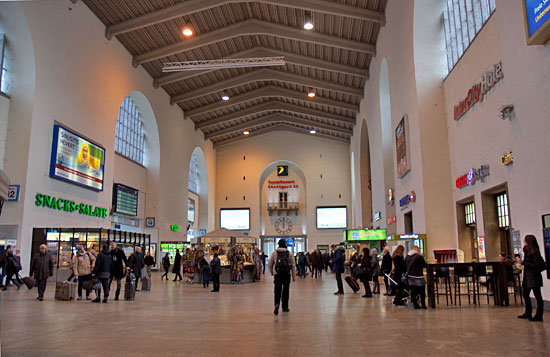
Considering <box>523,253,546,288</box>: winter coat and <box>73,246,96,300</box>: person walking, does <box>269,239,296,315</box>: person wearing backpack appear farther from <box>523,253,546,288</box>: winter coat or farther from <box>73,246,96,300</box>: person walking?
<box>73,246,96,300</box>: person walking

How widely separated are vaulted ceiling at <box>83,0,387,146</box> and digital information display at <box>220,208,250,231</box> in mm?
8253

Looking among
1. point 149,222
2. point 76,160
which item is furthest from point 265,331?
point 149,222

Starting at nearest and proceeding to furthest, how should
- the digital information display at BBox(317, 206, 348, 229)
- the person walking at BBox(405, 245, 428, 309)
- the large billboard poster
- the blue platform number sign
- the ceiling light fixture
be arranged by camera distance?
the person walking at BBox(405, 245, 428, 309) < the blue platform number sign < the large billboard poster < the ceiling light fixture < the digital information display at BBox(317, 206, 348, 229)

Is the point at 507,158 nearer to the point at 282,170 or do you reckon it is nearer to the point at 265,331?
the point at 265,331

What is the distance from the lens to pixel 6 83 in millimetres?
14508

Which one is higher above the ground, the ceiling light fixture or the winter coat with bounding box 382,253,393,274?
the ceiling light fixture

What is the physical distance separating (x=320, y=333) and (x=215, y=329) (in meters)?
1.40

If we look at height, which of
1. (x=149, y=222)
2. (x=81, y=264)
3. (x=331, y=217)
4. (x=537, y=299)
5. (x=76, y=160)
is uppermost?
(x=76, y=160)

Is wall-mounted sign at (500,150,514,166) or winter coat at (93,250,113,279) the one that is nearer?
wall-mounted sign at (500,150,514,166)

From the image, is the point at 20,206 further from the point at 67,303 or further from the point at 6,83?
the point at 67,303

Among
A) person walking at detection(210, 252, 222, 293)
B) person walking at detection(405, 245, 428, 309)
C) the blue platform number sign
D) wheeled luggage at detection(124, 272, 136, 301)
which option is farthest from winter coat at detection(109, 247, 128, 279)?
person walking at detection(405, 245, 428, 309)

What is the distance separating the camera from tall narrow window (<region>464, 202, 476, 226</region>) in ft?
39.3

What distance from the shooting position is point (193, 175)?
33.9m

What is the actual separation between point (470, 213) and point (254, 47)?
46.9ft
